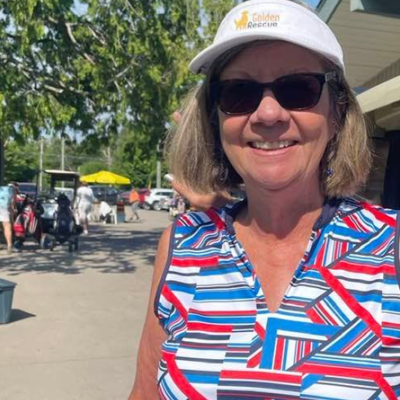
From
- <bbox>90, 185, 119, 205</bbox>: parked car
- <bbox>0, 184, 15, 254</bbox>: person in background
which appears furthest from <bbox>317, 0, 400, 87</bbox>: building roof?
<bbox>90, 185, 119, 205</bbox>: parked car

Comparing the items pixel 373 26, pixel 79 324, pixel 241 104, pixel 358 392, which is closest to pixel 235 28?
pixel 241 104

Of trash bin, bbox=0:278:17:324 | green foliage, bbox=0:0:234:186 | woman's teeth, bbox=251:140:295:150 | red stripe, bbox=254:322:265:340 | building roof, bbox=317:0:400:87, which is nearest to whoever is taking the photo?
red stripe, bbox=254:322:265:340

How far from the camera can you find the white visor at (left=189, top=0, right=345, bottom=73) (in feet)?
5.09

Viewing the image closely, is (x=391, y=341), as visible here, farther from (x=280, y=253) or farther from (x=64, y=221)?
(x=64, y=221)

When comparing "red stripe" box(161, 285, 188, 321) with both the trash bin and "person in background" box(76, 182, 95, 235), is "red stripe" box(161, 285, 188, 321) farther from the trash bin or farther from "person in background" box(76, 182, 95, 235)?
"person in background" box(76, 182, 95, 235)

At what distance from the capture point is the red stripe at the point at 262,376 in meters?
1.46

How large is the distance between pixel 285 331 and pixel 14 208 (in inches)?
596

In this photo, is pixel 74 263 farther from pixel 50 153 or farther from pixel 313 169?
pixel 50 153

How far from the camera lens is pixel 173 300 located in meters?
1.68

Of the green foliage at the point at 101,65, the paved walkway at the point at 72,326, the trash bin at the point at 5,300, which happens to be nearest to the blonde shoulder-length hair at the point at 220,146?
the paved walkway at the point at 72,326

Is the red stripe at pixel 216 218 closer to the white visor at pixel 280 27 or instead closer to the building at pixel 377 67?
the white visor at pixel 280 27

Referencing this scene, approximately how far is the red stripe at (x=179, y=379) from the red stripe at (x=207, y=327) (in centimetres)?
10

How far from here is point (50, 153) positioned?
85.3m

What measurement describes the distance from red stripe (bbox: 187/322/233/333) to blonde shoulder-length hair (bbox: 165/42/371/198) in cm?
48
